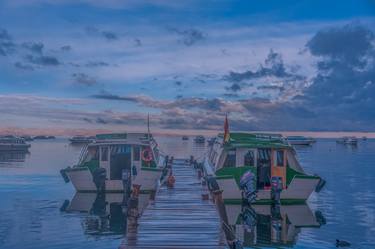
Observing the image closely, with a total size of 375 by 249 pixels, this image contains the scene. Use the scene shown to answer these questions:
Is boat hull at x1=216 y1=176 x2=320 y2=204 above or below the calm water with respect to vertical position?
above

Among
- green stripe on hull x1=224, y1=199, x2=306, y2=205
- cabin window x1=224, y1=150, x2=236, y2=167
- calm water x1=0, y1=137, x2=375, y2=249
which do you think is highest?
cabin window x1=224, y1=150, x2=236, y2=167

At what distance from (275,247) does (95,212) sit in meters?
15.1

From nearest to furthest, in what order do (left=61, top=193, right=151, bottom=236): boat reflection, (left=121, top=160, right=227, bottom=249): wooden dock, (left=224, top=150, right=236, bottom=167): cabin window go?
(left=121, top=160, right=227, bottom=249): wooden dock, (left=61, top=193, right=151, bottom=236): boat reflection, (left=224, top=150, right=236, bottom=167): cabin window

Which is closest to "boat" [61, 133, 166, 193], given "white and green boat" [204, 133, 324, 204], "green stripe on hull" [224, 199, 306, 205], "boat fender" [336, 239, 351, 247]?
"white and green boat" [204, 133, 324, 204]

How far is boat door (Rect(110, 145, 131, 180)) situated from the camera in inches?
1711

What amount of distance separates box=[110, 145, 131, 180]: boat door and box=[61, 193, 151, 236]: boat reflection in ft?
5.44

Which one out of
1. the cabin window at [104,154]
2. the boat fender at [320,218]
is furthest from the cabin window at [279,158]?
the cabin window at [104,154]

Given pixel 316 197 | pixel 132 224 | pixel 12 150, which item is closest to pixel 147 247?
pixel 132 224

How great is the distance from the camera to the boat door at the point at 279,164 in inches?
→ 1528

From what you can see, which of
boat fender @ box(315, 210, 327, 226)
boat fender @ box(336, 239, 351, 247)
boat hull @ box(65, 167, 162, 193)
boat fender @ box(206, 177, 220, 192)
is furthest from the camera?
boat hull @ box(65, 167, 162, 193)

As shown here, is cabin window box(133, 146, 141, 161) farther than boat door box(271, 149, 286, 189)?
Yes

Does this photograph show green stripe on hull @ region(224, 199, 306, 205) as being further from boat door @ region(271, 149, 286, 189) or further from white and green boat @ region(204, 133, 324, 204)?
boat door @ region(271, 149, 286, 189)

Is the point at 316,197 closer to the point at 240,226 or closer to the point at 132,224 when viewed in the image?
the point at 240,226

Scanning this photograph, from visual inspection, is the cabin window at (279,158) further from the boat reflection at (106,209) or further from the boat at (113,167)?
the boat reflection at (106,209)
